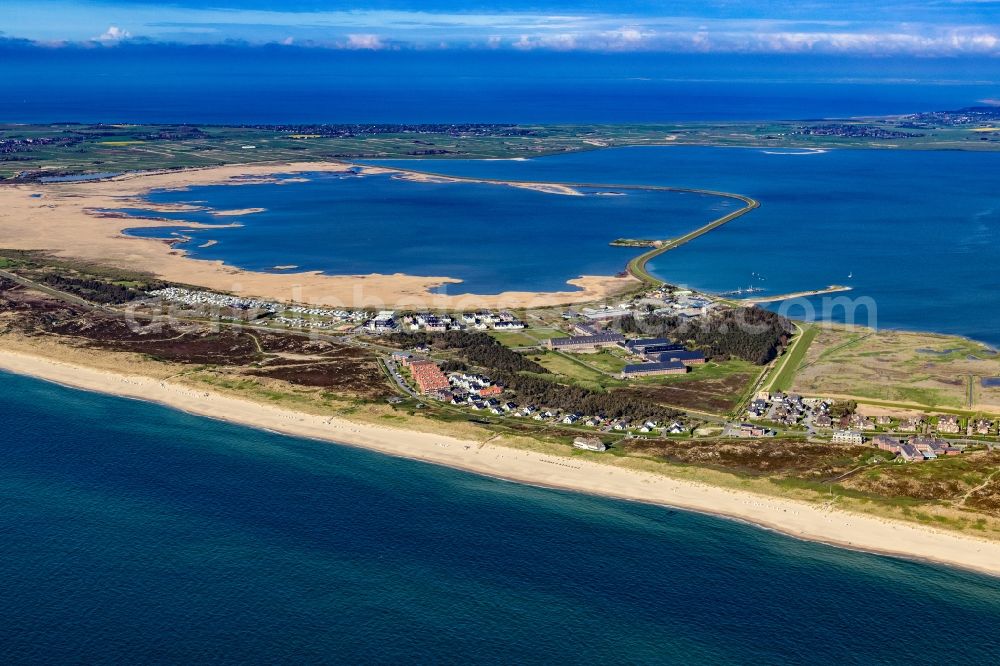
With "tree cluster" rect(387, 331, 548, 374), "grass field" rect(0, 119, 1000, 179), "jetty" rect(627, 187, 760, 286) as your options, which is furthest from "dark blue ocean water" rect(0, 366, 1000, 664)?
"grass field" rect(0, 119, 1000, 179)

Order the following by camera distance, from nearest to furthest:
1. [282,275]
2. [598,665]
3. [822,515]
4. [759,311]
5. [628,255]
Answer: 1. [598,665]
2. [822,515]
3. [759,311]
4. [282,275]
5. [628,255]

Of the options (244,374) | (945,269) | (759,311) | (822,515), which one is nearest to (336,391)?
(244,374)

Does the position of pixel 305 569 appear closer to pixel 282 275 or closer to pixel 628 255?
pixel 282 275

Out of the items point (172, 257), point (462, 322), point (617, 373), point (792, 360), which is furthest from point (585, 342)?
point (172, 257)

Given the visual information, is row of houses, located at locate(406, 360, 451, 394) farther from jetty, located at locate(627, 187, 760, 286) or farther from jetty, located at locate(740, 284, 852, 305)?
jetty, located at locate(627, 187, 760, 286)

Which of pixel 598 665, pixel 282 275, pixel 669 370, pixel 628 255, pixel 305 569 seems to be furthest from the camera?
pixel 628 255

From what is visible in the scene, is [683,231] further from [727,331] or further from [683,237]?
[727,331]
